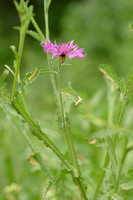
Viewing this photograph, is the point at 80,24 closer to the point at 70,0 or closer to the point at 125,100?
the point at 70,0

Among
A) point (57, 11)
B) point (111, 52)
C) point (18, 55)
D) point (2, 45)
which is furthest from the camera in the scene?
A: point (57, 11)

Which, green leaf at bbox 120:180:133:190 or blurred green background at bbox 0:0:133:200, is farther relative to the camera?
blurred green background at bbox 0:0:133:200

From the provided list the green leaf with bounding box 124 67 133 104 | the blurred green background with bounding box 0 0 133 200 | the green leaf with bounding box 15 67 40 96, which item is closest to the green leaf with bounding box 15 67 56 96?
the green leaf with bounding box 15 67 40 96

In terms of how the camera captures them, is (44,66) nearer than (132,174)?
No

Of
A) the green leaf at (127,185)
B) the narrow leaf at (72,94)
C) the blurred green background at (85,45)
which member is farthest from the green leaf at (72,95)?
the blurred green background at (85,45)

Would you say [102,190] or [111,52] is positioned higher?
[111,52]

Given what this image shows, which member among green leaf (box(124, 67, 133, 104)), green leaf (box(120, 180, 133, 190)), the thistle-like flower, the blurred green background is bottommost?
green leaf (box(120, 180, 133, 190))

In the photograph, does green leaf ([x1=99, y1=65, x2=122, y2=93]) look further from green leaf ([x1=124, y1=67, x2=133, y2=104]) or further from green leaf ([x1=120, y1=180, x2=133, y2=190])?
green leaf ([x1=120, y1=180, x2=133, y2=190])

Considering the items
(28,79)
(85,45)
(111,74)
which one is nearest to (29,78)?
(28,79)

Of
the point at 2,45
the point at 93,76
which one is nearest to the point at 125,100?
the point at 93,76

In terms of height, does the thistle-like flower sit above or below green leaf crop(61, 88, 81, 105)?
above

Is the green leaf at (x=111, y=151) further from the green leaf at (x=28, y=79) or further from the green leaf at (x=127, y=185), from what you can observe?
the green leaf at (x=28, y=79)
